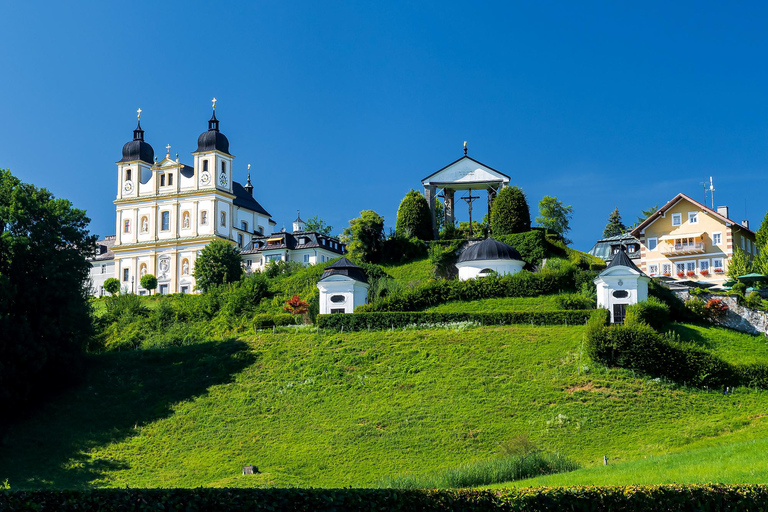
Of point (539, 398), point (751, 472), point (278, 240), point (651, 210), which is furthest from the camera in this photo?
point (651, 210)

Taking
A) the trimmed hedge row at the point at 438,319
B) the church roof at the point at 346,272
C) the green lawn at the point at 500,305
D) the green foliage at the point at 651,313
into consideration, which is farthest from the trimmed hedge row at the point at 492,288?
the green foliage at the point at 651,313

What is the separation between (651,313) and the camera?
49375 millimetres

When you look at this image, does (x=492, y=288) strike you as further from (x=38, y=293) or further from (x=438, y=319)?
(x=38, y=293)

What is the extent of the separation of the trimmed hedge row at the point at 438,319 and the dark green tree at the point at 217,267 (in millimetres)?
25562

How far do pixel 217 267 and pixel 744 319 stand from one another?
41682 mm

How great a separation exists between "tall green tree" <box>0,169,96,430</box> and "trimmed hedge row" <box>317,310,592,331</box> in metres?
13.3

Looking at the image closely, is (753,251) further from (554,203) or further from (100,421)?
(100,421)

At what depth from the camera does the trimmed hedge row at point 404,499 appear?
18.3 meters

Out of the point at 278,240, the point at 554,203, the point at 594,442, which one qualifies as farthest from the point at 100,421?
the point at 554,203

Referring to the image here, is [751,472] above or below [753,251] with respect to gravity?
below

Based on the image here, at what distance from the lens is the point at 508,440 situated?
35.9m

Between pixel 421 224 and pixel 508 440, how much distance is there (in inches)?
1370

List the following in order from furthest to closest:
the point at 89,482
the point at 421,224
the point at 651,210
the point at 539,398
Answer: the point at 651,210 → the point at 421,224 → the point at 539,398 → the point at 89,482

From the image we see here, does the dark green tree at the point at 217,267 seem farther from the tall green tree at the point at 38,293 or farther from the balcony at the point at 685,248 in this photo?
the balcony at the point at 685,248
